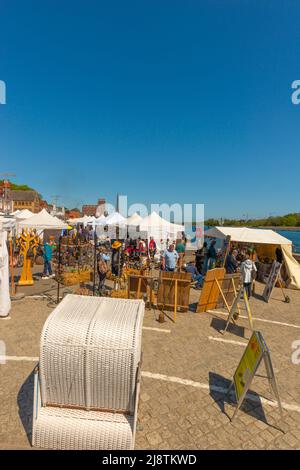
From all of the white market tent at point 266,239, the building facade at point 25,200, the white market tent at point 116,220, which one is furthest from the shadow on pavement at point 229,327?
the building facade at point 25,200

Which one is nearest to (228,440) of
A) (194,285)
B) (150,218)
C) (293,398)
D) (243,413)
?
(243,413)

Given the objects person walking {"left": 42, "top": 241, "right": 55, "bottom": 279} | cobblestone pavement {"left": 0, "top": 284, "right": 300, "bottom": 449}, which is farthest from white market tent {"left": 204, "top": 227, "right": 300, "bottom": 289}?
person walking {"left": 42, "top": 241, "right": 55, "bottom": 279}

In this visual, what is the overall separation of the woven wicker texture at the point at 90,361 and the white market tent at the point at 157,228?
45.2 feet

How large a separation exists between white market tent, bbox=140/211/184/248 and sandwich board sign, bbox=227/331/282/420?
13.1m

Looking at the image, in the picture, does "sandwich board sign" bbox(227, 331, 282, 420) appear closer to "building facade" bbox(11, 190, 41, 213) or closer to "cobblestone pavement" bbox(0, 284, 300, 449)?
"cobblestone pavement" bbox(0, 284, 300, 449)

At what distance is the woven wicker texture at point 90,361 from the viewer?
11.5ft

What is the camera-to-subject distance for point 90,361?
3518 mm

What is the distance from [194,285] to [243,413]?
8444mm

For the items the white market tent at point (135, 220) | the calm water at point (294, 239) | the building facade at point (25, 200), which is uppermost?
the building facade at point (25, 200)

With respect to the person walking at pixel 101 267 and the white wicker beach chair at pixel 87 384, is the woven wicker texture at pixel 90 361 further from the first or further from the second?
the person walking at pixel 101 267

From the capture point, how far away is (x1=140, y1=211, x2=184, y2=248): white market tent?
17469 mm

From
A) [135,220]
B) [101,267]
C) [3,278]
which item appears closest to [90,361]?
[3,278]

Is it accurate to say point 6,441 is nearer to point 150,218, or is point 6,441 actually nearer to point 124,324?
point 124,324

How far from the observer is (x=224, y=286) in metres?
9.47
